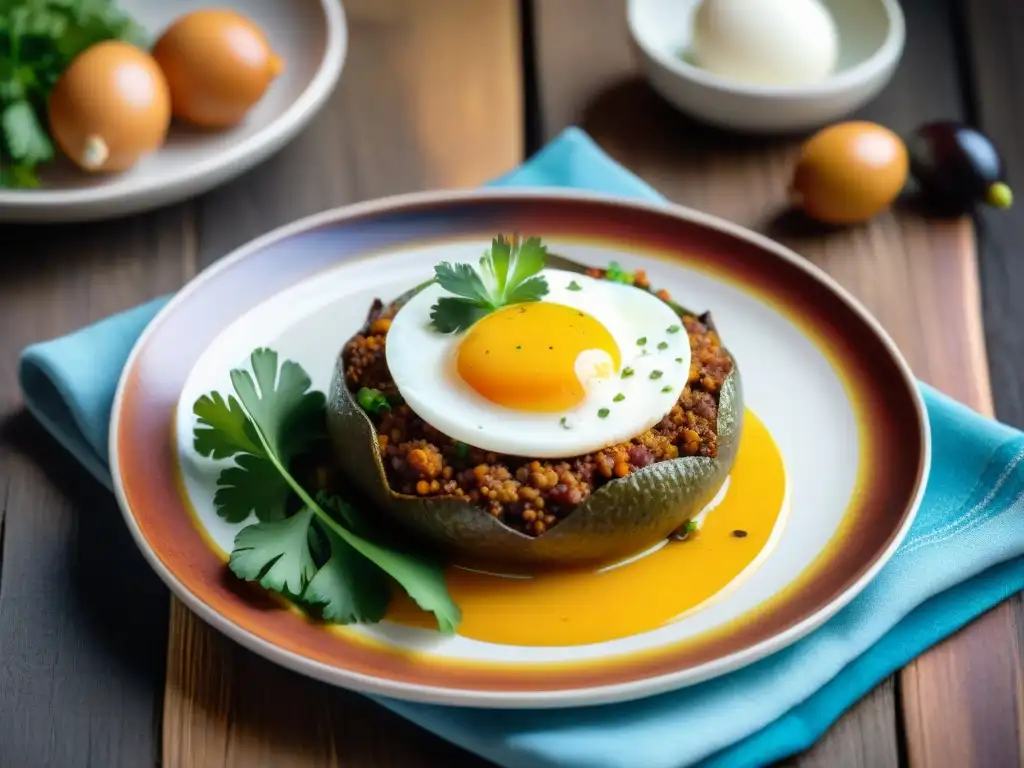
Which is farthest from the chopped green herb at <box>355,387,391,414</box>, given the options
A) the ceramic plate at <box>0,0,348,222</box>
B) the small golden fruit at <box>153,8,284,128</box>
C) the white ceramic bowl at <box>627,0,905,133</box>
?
the white ceramic bowl at <box>627,0,905,133</box>

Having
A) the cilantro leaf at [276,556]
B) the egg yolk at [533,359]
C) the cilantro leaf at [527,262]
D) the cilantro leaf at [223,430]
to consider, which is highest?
the cilantro leaf at [527,262]

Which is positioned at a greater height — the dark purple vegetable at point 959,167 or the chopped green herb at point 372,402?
the chopped green herb at point 372,402

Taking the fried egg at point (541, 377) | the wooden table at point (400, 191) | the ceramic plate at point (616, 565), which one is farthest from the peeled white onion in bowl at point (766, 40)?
the fried egg at point (541, 377)

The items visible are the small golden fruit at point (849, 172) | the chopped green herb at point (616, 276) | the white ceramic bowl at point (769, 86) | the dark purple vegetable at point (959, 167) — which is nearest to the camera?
the chopped green herb at point (616, 276)

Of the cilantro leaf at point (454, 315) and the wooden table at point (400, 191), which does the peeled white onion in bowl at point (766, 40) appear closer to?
the wooden table at point (400, 191)

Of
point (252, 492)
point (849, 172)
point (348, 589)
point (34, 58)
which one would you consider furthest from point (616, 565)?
point (34, 58)

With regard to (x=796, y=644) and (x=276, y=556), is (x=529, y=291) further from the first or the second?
(x=796, y=644)
